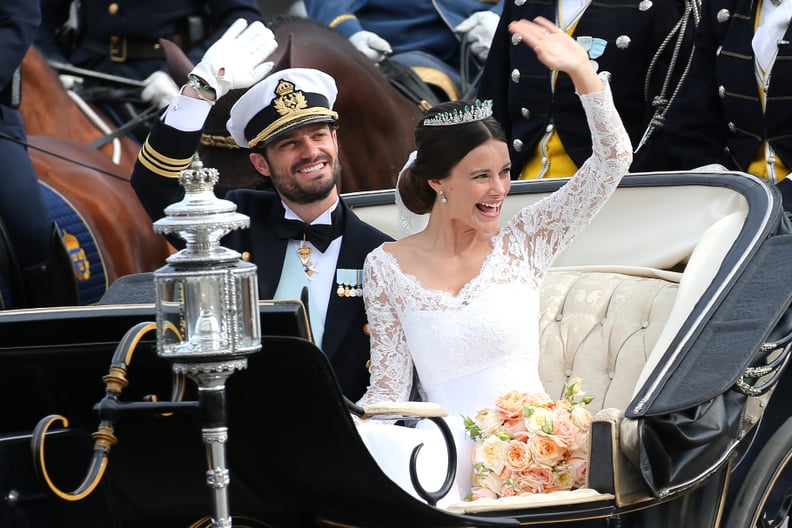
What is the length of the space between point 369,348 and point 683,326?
74cm

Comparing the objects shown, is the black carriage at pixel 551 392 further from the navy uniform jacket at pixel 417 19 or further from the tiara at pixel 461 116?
the navy uniform jacket at pixel 417 19

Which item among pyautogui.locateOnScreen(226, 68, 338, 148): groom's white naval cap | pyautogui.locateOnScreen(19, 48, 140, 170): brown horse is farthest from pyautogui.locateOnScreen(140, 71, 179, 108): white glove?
pyautogui.locateOnScreen(226, 68, 338, 148): groom's white naval cap

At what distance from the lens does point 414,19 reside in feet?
22.9

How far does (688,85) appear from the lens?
411 cm

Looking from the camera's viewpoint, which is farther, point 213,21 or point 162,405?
point 213,21

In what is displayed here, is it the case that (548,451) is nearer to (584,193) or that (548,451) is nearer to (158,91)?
(584,193)

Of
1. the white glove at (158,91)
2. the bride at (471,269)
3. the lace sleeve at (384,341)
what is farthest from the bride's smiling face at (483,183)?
the white glove at (158,91)

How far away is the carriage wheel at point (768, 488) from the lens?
3.11 m

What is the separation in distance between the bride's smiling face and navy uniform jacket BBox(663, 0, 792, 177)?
0.85 m

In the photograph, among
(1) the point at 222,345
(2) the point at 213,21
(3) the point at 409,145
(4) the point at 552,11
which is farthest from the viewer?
(2) the point at 213,21

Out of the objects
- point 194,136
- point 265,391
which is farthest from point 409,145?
point 265,391

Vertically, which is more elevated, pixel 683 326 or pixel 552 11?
pixel 552 11

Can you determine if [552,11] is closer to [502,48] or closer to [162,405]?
[502,48]

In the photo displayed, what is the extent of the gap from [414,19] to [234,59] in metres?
3.84
